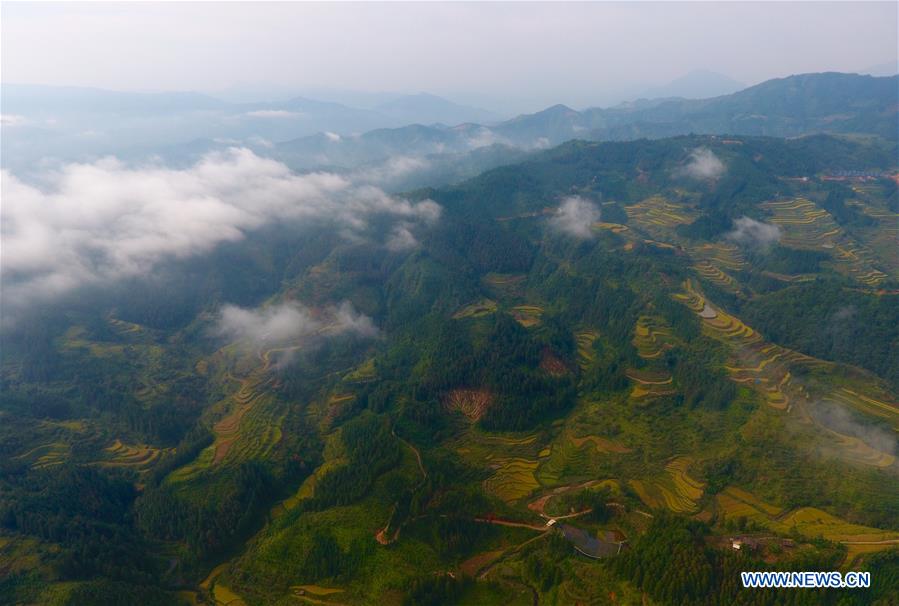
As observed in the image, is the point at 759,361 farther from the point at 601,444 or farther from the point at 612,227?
the point at 612,227

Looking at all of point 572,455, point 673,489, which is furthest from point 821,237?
point 572,455

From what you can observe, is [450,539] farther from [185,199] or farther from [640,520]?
[185,199]

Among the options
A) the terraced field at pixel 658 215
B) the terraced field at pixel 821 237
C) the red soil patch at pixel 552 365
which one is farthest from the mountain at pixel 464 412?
the terraced field at pixel 658 215

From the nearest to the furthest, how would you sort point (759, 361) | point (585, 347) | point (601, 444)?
point (601, 444) < point (759, 361) < point (585, 347)

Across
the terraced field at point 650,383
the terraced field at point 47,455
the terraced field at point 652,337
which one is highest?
the terraced field at point 652,337

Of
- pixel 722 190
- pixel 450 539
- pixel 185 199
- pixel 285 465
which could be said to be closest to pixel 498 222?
pixel 722 190

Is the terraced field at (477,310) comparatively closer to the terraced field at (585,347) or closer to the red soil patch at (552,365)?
the red soil patch at (552,365)
